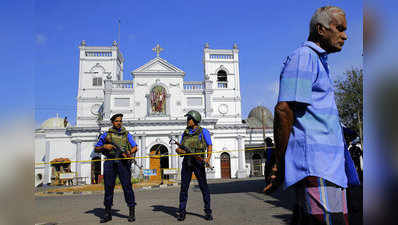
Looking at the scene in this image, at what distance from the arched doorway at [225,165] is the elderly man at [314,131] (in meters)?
30.0

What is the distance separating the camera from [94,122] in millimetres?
31703

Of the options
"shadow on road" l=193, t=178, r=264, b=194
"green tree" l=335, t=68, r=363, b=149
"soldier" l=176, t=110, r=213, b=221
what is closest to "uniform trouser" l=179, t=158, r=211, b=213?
"soldier" l=176, t=110, r=213, b=221

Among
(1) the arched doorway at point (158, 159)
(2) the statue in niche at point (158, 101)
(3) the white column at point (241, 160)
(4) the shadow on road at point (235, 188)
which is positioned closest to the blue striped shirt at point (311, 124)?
(4) the shadow on road at point (235, 188)

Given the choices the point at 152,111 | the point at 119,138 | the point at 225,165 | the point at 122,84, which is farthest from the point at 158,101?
the point at 119,138

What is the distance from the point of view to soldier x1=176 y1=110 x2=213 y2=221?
501 cm

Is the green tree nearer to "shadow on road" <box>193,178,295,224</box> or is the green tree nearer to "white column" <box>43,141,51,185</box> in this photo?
"shadow on road" <box>193,178,295,224</box>

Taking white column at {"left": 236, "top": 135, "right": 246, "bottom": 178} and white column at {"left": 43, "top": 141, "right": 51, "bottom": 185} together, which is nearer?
white column at {"left": 236, "top": 135, "right": 246, "bottom": 178}

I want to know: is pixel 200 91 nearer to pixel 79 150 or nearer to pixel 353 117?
pixel 79 150

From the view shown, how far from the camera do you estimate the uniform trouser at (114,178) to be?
517cm

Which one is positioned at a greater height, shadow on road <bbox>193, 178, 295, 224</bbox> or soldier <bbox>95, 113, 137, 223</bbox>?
soldier <bbox>95, 113, 137, 223</bbox>

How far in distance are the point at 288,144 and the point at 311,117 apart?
211 millimetres

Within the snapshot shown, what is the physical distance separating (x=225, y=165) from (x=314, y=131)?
30338mm
